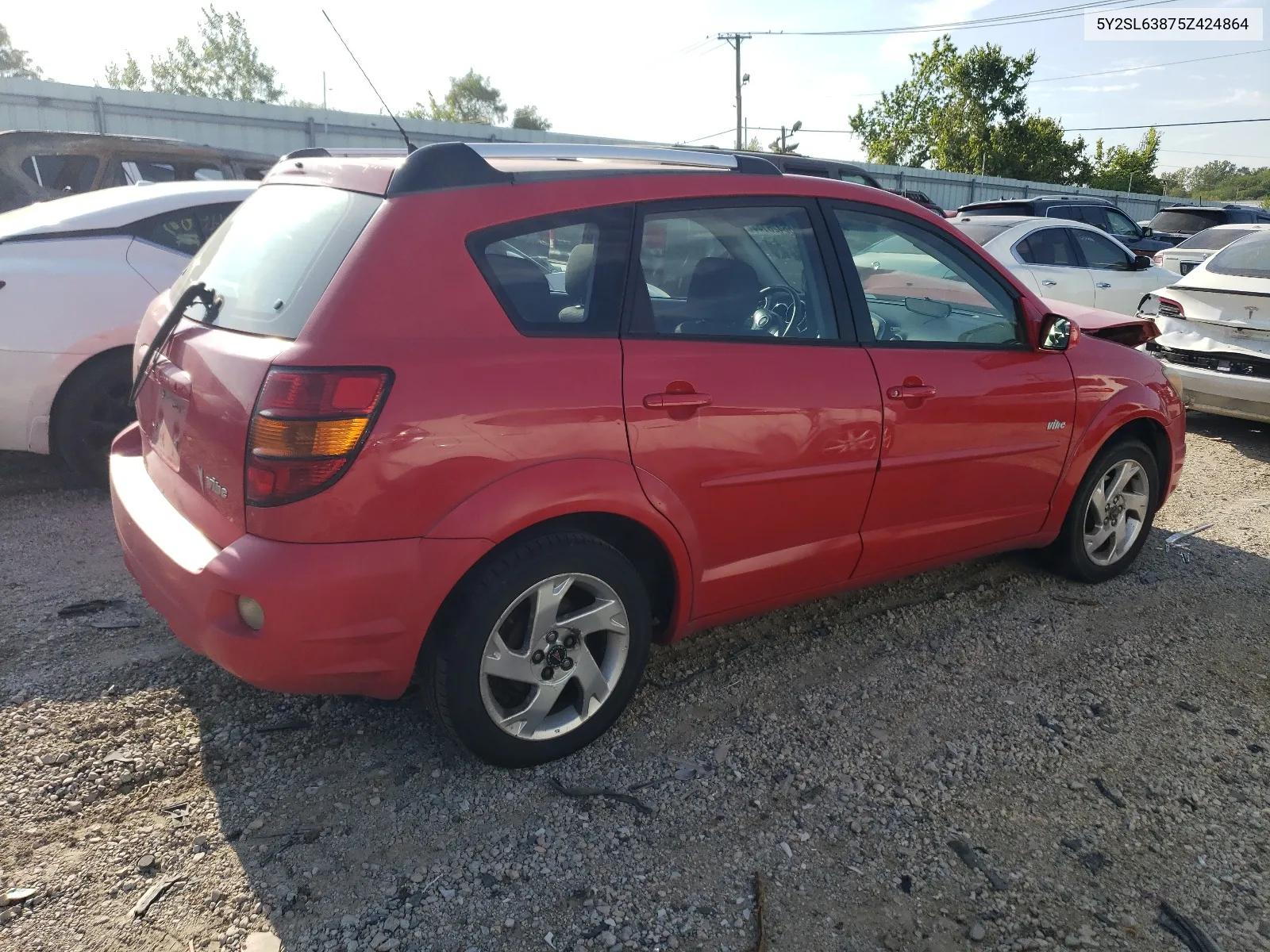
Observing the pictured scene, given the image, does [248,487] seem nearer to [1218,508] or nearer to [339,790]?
[339,790]

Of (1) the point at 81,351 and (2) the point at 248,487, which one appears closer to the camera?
(2) the point at 248,487

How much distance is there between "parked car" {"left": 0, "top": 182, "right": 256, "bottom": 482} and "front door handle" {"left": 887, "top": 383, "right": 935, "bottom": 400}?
3862 millimetres

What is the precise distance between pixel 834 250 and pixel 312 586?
6.88 ft

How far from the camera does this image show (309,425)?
2334mm

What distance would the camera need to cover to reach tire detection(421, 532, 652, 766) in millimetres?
2604

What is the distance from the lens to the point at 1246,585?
4.43 m

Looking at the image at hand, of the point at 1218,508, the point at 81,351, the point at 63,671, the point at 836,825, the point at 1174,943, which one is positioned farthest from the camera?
the point at 1218,508

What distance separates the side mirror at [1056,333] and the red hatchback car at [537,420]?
0.18 meters

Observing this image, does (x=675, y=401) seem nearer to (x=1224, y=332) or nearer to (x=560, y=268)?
(x=560, y=268)

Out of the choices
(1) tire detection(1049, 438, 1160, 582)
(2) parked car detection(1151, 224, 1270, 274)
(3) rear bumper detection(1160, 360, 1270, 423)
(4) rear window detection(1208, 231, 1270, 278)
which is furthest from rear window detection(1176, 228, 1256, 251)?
(1) tire detection(1049, 438, 1160, 582)

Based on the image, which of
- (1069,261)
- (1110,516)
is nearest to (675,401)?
(1110,516)

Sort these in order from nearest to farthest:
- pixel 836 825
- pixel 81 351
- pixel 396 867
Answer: pixel 396 867 < pixel 836 825 < pixel 81 351

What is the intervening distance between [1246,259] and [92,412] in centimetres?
796

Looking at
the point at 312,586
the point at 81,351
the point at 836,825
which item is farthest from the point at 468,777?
the point at 81,351
